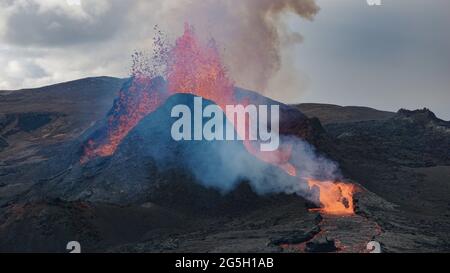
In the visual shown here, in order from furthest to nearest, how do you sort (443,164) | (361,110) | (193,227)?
(361,110), (443,164), (193,227)

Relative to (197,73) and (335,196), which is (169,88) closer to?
Answer: (197,73)

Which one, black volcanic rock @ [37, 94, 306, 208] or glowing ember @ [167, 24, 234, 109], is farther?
glowing ember @ [167, 24, 234, 109]

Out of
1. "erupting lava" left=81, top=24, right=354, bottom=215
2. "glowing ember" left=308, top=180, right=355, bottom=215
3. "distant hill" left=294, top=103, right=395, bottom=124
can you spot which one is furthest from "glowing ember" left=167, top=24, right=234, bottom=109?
"distant hill" left=294, top=103, right=395, bottom=124

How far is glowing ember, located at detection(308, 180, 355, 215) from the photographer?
36.8 m

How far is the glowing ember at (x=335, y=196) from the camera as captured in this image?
3681 cm

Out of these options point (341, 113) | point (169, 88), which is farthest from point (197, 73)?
point (341, 113)

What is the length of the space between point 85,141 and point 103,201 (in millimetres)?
16392

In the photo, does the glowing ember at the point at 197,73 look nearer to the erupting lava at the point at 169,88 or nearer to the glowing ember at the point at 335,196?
the erupting lava at the point at 169,88

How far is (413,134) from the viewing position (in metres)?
66.8

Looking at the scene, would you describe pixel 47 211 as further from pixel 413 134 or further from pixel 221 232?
pixel 413 134

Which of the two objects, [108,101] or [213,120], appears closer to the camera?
[213,120]

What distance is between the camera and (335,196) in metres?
38.7

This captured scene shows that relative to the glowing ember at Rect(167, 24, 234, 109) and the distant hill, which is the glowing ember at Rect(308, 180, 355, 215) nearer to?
the glowing ember at Rect(167, 24, 234, 109)
